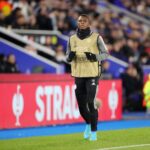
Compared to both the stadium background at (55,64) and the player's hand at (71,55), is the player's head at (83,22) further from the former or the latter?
the stadium background at (55,64)

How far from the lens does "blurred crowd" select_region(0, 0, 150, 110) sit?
19438 mm

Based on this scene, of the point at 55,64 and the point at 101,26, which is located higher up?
the point at 101,26

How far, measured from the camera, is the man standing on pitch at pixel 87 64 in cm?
1118

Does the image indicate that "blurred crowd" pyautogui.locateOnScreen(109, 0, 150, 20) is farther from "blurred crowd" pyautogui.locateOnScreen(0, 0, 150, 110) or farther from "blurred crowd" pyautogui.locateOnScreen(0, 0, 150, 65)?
"blurred crowd" pyautogui.locateOnScreen(0, 0, 150, 65)

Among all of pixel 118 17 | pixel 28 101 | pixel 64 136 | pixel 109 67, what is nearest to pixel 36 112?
pixel 28 101

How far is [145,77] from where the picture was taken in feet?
64.7

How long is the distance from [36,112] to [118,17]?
1061cm

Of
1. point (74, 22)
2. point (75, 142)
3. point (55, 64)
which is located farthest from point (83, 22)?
point (74, 22)

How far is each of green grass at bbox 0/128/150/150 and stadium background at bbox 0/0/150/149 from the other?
1.25 metres

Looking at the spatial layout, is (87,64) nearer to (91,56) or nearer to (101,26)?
(91,56)

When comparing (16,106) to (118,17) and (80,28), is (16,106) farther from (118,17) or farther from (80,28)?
(118,17)

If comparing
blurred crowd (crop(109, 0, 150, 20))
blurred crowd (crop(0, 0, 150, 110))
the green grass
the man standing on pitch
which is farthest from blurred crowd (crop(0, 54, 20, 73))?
blurred crowd (crop(109, 0, 150, 20))

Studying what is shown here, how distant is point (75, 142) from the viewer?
11.3 m

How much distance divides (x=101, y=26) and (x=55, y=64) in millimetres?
4107
